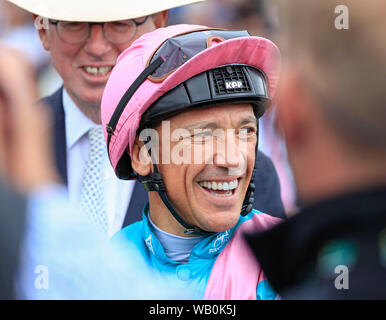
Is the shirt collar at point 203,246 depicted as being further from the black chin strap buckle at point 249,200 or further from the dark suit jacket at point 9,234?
the dark suit jacket at point 9,234

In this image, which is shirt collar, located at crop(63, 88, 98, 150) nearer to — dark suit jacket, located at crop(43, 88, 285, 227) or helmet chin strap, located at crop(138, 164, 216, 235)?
dark suit jacket, located at crop(43, 88, 285, 227)

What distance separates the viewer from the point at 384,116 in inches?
37.8

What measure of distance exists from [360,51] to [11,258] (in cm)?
234

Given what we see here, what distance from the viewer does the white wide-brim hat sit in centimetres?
258

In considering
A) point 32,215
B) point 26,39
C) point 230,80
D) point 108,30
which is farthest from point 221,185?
point 26,39

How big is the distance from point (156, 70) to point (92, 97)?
0.76 m

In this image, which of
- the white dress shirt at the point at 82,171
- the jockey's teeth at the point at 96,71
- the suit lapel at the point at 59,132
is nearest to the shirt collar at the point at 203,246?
the white dress shirt at the point at 82,171

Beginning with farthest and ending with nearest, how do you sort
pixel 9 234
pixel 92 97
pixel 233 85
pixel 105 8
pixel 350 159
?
pixel 9 234, pixel 92 97, pixel 105 8, pixel 233 85, pixel 350 159

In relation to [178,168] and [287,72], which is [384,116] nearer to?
[178,168]

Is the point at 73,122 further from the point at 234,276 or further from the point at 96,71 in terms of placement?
the point at 234,276

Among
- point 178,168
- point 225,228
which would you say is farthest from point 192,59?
point 225,228

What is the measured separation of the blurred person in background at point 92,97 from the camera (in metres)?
2.59

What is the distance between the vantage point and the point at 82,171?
2.79 meters

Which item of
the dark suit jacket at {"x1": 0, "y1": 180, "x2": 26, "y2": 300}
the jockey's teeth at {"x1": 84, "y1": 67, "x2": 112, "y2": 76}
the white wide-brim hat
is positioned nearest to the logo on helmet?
the white wide-brim hat
